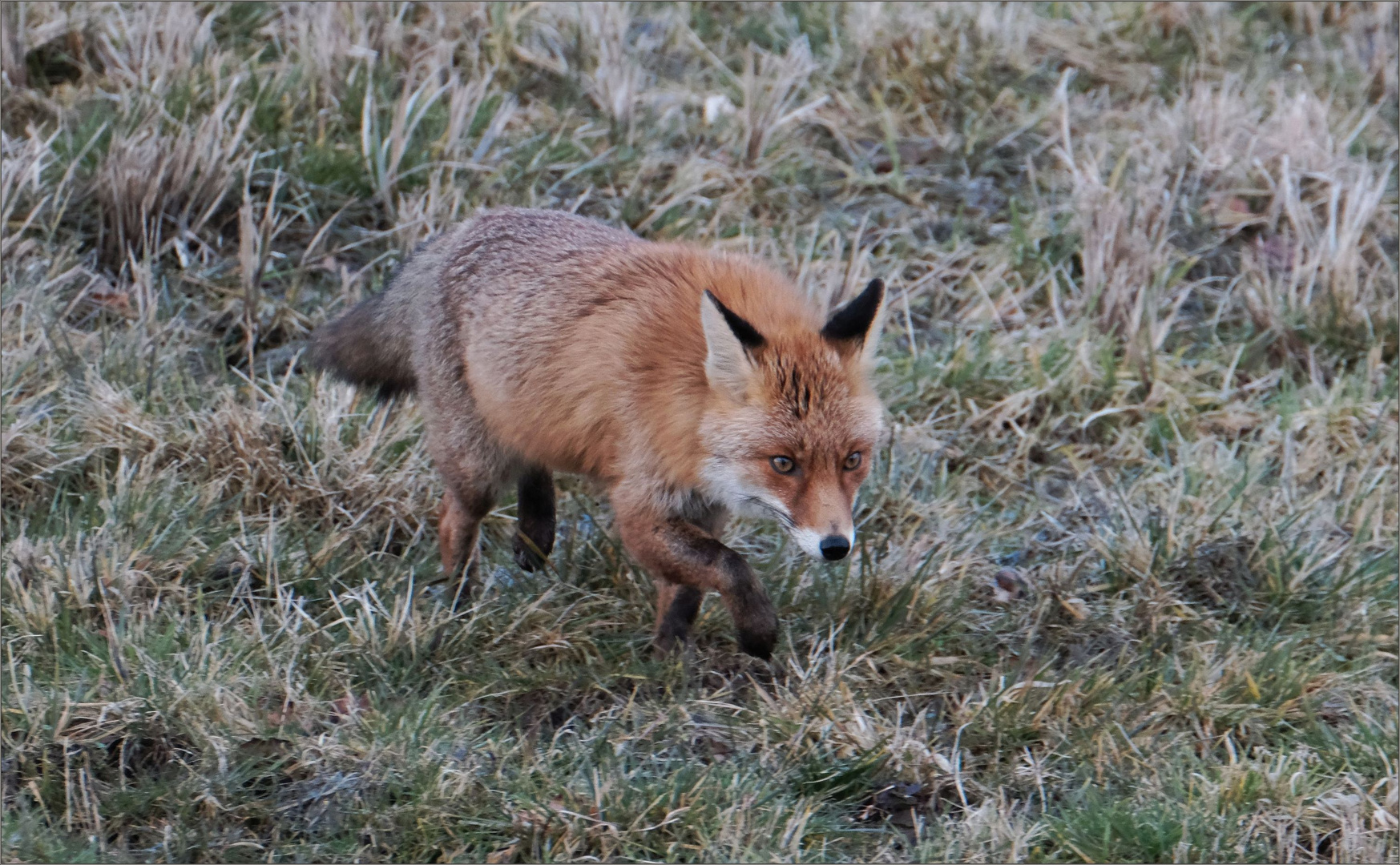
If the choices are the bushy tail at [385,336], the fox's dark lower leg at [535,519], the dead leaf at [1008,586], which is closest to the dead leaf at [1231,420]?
the dead leaf at [1008,586]

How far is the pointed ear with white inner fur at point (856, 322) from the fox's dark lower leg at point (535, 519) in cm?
132

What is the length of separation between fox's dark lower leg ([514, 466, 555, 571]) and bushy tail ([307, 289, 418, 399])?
64 cm

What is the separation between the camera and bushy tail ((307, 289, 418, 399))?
5070 millimetres

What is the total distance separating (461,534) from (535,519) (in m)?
0.30

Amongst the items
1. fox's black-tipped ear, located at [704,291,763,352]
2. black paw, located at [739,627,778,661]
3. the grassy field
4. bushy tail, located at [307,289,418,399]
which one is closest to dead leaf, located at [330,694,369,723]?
the grassy field

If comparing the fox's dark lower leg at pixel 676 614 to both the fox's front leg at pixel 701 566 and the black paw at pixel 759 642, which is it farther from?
the black paw at pixel 759 642

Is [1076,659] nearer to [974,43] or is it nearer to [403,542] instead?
[403,542]

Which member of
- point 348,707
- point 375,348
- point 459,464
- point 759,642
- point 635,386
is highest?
point 635,386

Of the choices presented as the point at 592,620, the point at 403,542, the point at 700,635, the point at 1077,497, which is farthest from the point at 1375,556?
the point at 403,542

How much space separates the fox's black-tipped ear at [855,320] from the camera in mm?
4184

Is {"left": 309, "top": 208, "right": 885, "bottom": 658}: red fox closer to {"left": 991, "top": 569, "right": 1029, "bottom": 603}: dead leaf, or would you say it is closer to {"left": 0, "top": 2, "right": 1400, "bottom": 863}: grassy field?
{"left": 0, "top": 2, "right": 1400, "bottom": 863}: grassy field

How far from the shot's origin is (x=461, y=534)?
4863 millimetres

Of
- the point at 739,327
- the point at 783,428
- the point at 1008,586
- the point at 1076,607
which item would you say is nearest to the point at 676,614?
the point at 783,428

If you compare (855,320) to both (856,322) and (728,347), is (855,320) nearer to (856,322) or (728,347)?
(856,322)
